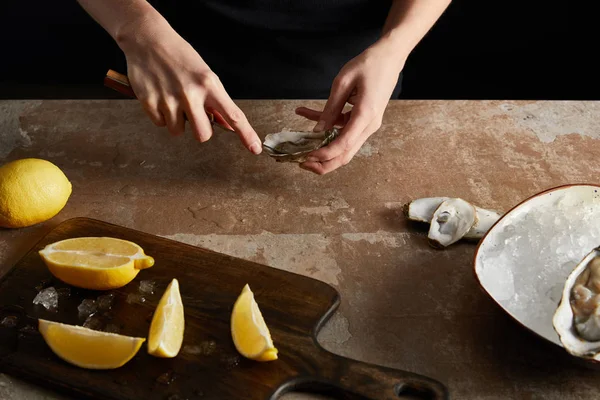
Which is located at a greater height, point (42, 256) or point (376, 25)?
point (376, 25)

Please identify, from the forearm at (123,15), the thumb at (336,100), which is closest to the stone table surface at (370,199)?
the thumb at (336,100)

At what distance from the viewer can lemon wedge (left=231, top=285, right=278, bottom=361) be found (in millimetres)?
1195

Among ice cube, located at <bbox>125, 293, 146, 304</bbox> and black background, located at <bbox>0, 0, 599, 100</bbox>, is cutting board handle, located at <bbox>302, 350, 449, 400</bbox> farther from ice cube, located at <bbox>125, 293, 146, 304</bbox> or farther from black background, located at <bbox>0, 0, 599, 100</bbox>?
black background, located at <bbox>0, 0, 599, 100</bbox>

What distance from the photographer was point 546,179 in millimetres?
1635

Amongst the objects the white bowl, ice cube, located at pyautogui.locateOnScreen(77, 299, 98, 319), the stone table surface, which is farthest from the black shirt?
ice cube, located at pyautogui.locateOnScreen(77, 299, 98, 319)

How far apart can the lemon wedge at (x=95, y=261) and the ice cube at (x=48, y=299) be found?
0.03m

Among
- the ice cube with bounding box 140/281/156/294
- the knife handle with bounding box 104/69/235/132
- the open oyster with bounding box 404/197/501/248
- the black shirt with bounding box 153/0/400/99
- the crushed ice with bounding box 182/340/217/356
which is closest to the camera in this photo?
the crushed ice with bounding box 182/340/217/356

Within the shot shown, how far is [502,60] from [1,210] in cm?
214

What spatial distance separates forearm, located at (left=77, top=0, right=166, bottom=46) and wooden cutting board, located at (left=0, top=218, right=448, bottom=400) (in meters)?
0.44

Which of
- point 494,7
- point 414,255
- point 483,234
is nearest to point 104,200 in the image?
point 414,255

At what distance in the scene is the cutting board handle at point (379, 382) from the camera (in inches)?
45.9

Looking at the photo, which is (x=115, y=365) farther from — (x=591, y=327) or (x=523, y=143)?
(x=523, y=143)

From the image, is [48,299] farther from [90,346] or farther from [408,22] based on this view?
[408,22]

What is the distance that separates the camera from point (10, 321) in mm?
1288
